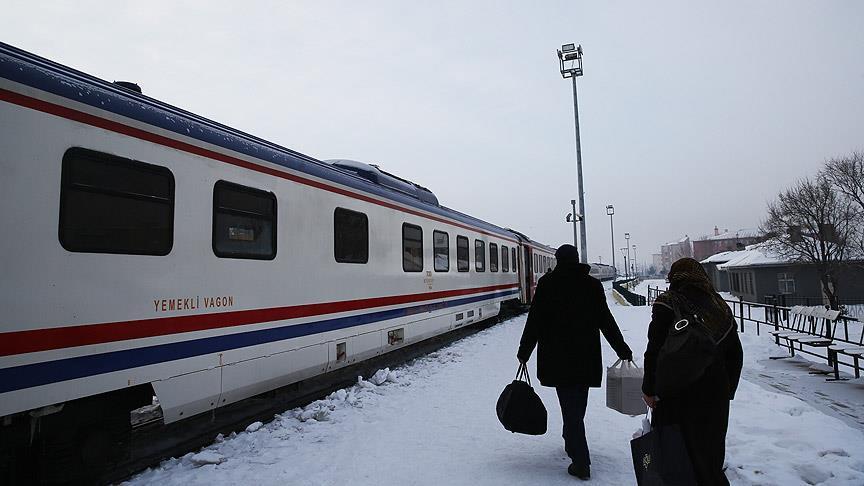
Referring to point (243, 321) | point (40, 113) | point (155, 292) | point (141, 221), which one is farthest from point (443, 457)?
point (40, 113)

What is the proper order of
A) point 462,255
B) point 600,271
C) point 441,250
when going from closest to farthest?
point 441,250
point 462,255
point 600,271

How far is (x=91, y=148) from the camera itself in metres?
3.63

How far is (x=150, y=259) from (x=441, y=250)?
678 centimetres

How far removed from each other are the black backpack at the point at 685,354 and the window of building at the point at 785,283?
114ft

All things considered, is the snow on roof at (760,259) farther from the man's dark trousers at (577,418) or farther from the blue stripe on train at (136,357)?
the blue stripe on train at (136,357)

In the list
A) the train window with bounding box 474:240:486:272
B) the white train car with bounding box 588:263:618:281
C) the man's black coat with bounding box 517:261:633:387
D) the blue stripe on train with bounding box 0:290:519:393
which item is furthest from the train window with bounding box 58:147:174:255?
the white train car with bounding box 588:263:618:281

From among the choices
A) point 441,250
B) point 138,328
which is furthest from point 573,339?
point 441,250

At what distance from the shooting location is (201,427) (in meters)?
5.23

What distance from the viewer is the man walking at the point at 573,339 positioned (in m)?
3.68

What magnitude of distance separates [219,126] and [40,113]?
1.93 metres

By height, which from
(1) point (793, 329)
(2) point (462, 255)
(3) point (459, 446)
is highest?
(2) point (462, 255)

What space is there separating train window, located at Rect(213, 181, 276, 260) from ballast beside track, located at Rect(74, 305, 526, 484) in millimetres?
1816

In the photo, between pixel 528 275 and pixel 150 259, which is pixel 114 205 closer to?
pixel 150 259

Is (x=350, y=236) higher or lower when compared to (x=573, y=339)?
higher
